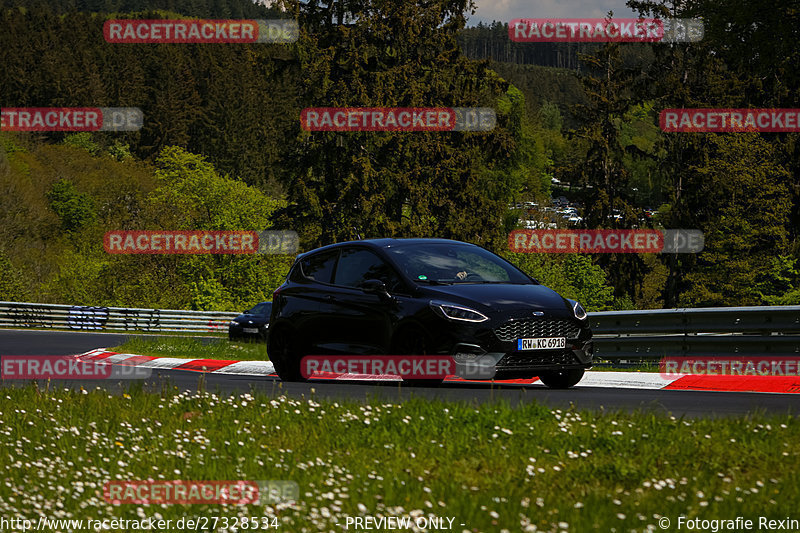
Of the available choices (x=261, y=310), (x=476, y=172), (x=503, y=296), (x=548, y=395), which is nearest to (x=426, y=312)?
(x=503, y=296)

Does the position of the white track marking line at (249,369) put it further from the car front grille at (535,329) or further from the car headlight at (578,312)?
the car front grille at (535,329)

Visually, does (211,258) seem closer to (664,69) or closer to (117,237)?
(117,237)

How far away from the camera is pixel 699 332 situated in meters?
15.5

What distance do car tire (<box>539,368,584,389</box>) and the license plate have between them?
2.37ft

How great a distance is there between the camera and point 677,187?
158 feet

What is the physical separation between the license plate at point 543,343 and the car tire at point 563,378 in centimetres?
72

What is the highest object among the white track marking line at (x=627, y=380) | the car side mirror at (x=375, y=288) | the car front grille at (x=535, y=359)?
the car side mirror at (x=375, y=288)

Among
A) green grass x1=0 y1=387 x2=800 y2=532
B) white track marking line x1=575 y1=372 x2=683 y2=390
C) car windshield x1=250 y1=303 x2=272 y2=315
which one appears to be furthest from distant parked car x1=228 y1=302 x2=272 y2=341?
green grass x1=0 y1=387 x2=800 y2=532

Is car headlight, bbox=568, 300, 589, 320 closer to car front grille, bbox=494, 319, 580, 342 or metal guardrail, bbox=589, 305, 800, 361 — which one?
car front grille, bbox=494, 319, 580, 342

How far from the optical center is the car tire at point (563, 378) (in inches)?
480


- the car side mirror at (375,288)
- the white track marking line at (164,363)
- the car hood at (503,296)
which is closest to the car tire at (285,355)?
the car side mirror at (375,288)

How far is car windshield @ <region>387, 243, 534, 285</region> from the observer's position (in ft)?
40.1

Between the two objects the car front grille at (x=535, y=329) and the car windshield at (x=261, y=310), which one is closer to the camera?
the car front grille at (x=535, y=329)

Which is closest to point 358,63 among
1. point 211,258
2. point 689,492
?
point 211,258
